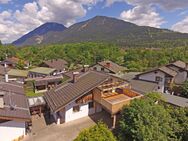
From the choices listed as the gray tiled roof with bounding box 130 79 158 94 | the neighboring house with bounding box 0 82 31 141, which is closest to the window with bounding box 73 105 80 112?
the neighboring house with bounding box 0 82 31 141

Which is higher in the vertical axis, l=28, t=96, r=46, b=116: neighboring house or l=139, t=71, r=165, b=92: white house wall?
l=139, t=71, r=165, b=92: white house wall

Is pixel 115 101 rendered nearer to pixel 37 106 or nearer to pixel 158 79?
pixel 37 106

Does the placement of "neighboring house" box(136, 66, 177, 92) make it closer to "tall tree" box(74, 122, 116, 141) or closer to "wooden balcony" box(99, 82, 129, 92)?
"wooden balcony" box(99, 82, 129, 92)

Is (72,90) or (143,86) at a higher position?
(72,90)

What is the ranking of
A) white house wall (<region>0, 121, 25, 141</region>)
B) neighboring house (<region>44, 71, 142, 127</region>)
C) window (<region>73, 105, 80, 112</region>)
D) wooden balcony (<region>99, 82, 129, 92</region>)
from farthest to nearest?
1. wooden balcony (<region>99, 82, 129, 92</region>)
2. window (<region>73, 105, 80, 112</region>)
3. neighboring house (<region>44, 71, 142, 127</region>)
4. white house wall (<region>0, 121, 25, 141</region>)

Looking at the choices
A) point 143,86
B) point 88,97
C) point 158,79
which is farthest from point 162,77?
point 88,97

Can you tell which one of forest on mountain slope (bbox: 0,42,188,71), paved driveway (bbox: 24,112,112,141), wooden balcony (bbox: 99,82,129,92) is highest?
forest on mountain slope (bbox: 0,42,188,71)

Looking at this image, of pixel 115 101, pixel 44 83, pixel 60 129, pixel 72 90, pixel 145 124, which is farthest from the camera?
pixel 44 83
